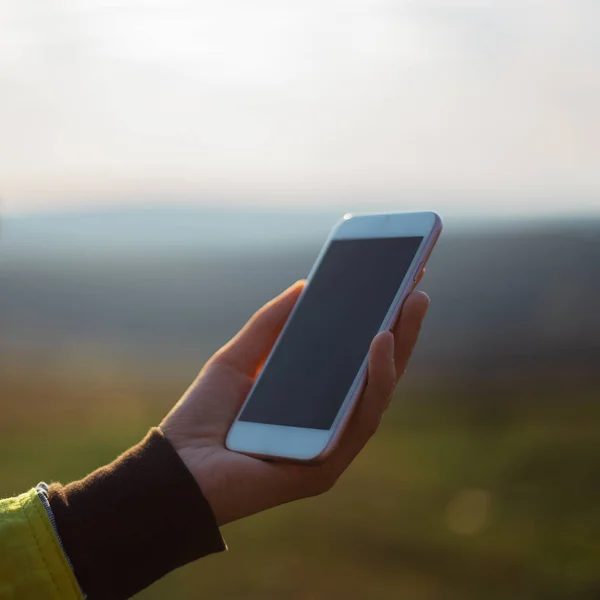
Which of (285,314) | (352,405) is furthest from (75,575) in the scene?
(285,314)

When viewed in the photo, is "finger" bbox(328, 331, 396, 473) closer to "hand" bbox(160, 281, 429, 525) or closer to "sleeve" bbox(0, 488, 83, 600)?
"hand" bbox(160, 281, 429, 525)

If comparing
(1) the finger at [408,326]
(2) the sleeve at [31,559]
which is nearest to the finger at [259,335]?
(1) the finger at [408,326]

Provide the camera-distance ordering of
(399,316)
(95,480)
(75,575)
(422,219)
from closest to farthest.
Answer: (75,575) → (95,480) → (399,316) → (422,219)

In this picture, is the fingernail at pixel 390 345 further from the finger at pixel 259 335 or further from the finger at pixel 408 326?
the finger at pixel 259 335

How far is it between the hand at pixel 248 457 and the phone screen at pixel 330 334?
6cm

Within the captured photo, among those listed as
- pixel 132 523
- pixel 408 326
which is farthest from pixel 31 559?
pixel 408 326

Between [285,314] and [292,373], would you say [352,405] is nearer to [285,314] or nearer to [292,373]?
[292,373]

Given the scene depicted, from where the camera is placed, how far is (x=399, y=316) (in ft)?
4.81

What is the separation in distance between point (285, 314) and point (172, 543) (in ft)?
1.94

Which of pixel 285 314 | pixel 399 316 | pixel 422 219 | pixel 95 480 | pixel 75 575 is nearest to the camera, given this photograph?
pixel 75 575

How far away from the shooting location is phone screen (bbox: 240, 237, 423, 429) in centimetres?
145

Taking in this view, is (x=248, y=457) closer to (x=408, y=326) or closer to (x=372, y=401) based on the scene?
(x=372, y=401)

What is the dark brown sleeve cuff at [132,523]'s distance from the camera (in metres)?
1.20

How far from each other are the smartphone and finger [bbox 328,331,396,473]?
0.03 meters
